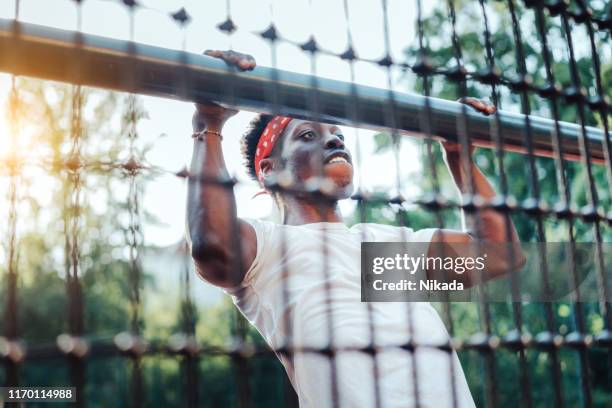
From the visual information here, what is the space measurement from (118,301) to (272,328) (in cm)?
762

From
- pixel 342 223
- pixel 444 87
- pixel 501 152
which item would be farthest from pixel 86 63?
pixel 444 87

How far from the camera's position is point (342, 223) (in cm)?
223

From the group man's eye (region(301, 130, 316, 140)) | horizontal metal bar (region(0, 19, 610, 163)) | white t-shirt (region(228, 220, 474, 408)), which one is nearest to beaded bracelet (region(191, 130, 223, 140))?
horizontal metal bar (region(0, 19, 610, 163))

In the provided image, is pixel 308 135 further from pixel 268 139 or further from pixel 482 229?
pixel 482 229

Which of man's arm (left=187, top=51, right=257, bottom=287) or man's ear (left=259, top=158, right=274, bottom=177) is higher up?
man's ear (left=259, top=158, right=274, bottom=177)

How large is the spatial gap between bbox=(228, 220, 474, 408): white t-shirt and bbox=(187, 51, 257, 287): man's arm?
82 millimetres

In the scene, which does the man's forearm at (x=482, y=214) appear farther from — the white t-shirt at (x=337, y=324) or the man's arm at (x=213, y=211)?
the man's arm at (x=213, y=211)

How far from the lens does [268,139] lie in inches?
95.3

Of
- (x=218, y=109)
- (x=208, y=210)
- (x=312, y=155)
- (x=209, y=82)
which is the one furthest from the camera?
(x=312, y=155)

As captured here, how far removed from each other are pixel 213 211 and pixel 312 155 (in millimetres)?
630

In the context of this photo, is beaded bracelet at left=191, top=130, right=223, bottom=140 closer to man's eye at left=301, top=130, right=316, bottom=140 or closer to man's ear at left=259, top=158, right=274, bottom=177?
man's eye at left=301, top=130, right=316, bottom=140

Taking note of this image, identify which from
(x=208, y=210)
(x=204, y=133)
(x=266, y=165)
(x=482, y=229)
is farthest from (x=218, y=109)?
(x=266, y=165)

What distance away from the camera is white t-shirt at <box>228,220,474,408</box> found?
5.84 feet

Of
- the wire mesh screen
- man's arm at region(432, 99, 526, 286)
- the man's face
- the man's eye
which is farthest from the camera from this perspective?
the man's eye
